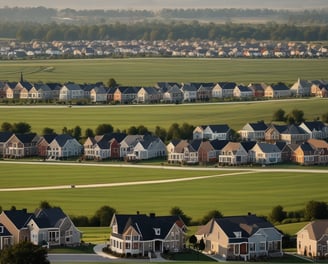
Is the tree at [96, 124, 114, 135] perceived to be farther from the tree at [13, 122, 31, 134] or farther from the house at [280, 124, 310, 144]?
the house at [280, 124, 310, 144]

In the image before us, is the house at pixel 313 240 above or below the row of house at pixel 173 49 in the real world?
below

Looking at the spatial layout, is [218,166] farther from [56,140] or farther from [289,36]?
[289,36]

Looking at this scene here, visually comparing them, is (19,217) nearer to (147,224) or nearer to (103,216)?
(147,224)

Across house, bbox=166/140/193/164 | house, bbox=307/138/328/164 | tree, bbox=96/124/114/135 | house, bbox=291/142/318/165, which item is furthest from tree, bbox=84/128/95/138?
house, bbox=291/142/318/165

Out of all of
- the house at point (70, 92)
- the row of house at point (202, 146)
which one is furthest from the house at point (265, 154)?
the house at point (70, 92)

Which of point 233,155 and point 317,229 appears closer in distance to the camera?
point 317,229

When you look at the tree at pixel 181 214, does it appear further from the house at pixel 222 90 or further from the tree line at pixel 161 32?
the tree line at pixel 161 32

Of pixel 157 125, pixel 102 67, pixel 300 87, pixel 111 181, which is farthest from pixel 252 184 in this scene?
pixel 102 67

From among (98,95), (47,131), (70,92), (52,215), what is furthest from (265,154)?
(70,92)
